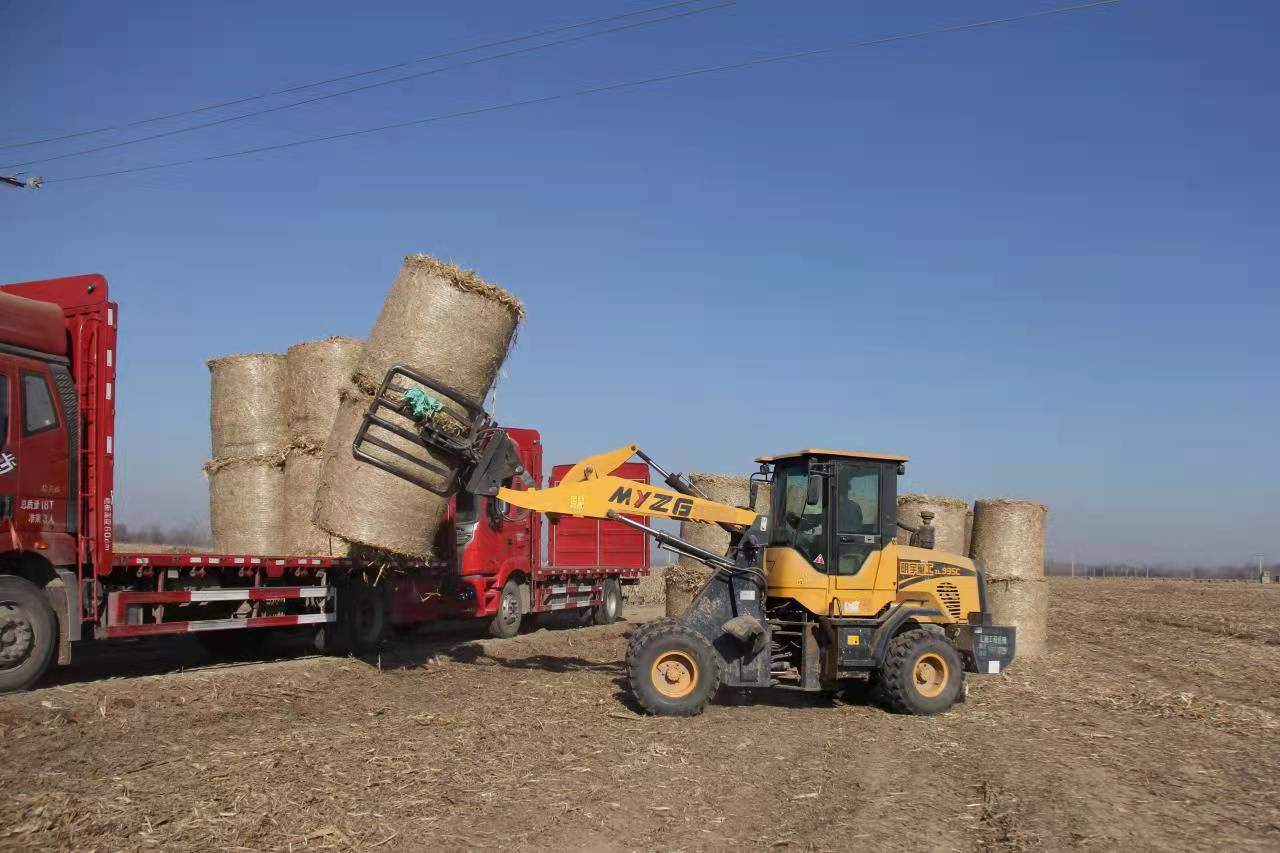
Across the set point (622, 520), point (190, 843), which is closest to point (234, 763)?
point (190, 843)

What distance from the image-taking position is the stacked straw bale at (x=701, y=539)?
1401 centimetres

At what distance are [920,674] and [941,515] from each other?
20.9 ft

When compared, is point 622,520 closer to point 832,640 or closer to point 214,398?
point 832,640

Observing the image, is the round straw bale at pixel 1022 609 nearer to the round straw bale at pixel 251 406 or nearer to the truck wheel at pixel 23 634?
the round straw bale at pixel 251 406

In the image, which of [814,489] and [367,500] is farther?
[814,489]

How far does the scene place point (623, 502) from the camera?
9922 mm

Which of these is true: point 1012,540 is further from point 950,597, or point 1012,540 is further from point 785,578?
point 785,578

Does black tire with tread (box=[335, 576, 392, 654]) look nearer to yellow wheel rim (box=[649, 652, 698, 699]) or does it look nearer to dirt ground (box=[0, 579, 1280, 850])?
dirt ground (box=[0, 579, 1280, 850])

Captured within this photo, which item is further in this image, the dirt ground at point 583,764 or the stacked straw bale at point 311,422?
the stacked straw bale at point 311,422

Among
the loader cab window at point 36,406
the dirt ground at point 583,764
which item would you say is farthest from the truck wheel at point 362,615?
the loader cab window at point 36,406

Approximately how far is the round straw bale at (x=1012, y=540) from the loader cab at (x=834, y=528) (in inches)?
204

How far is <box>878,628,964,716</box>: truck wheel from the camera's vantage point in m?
9.82

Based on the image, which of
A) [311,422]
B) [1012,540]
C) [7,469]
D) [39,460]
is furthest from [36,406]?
[1012,540]

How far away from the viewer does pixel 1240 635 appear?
731 inches
